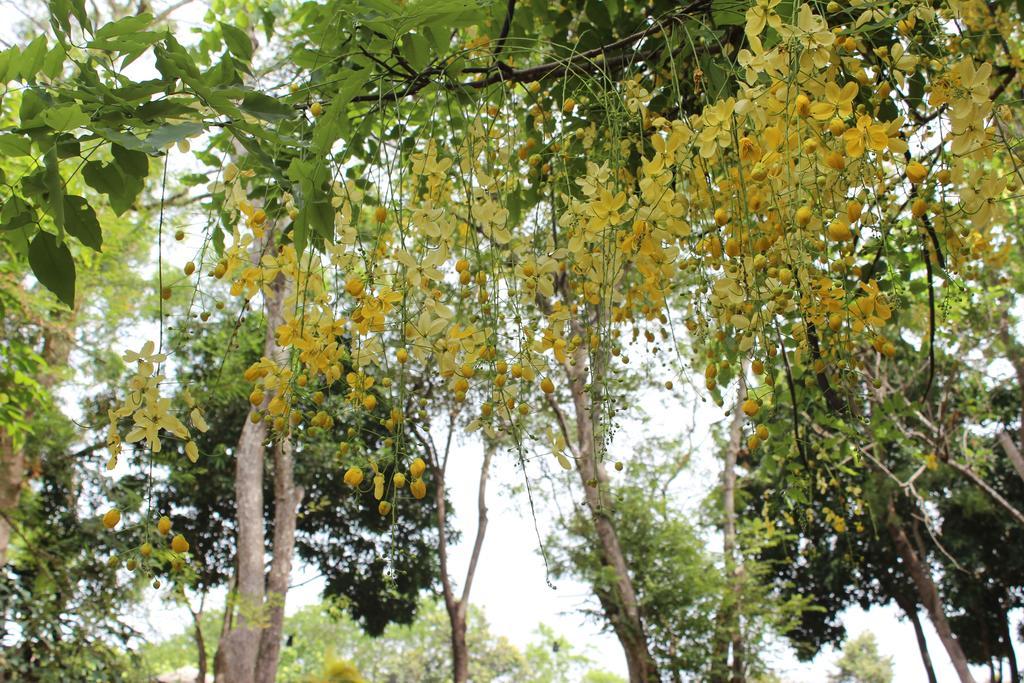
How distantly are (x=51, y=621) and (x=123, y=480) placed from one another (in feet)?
4.78

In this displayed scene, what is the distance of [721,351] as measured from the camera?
130 cm

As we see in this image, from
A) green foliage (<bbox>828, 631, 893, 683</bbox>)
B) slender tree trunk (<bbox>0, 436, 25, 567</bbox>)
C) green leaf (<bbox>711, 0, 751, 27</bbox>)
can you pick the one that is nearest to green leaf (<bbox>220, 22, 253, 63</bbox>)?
green leaf (<bbox>711, 0, 751, 27</bbox>)

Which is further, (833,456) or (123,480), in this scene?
(123,480)

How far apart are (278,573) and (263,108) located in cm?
537

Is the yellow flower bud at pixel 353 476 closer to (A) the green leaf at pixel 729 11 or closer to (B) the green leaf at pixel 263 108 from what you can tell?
(B) the green leaf at pixel 263 108

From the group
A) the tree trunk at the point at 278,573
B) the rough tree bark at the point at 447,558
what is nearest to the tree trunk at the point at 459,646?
the rough tree bark at the point at 447,558

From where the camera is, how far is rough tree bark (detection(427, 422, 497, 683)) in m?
6.52

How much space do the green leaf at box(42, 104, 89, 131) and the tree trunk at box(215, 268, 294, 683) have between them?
4.06 metres

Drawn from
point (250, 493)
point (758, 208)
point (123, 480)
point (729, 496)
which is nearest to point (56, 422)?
point (123, 480)

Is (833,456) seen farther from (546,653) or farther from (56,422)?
(546,653)

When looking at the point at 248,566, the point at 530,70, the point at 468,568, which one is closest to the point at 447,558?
the point at 468,568

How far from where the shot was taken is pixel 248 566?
5.27 metres

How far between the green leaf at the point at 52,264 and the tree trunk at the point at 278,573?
4660 mm

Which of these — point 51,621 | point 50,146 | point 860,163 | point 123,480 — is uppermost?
point 123,480
